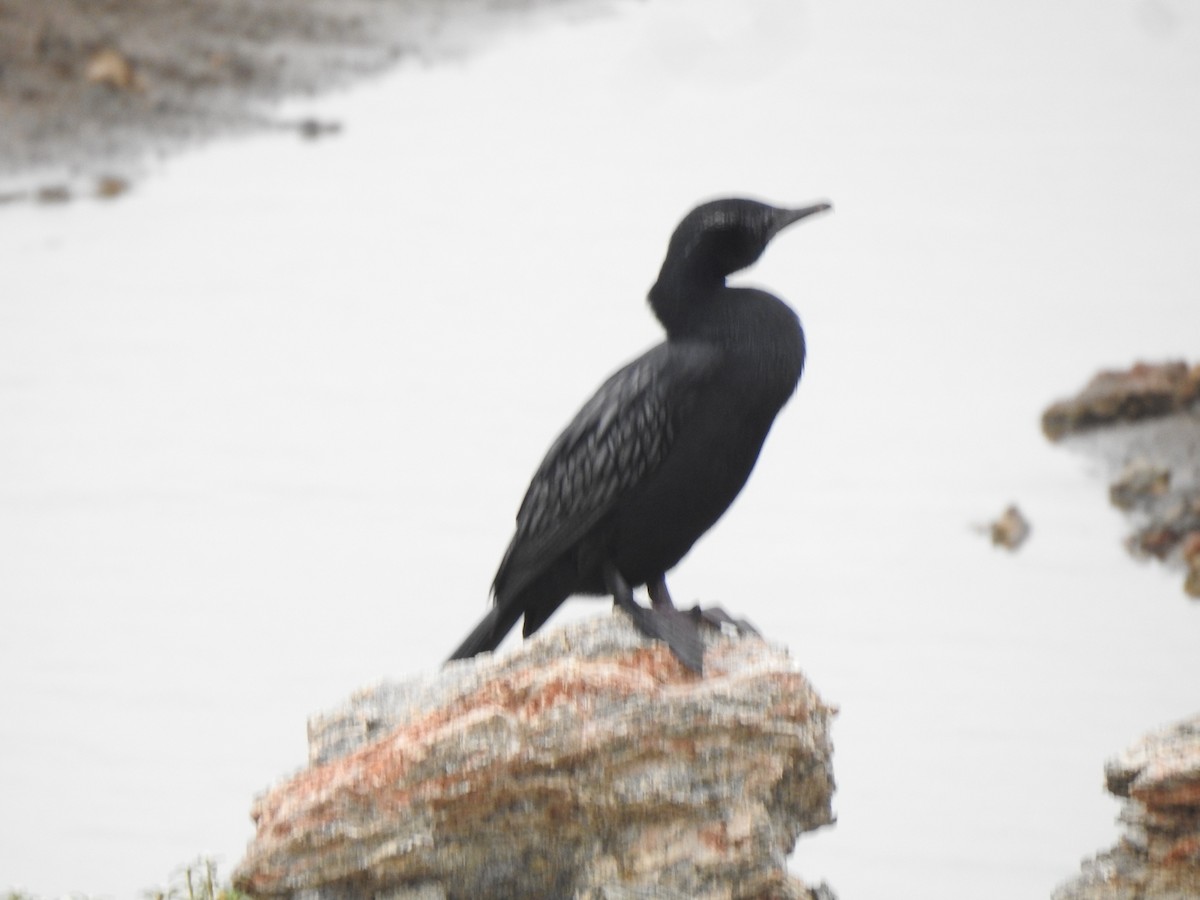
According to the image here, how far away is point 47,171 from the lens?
1059cm

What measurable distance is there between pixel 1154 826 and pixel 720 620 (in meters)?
1.32

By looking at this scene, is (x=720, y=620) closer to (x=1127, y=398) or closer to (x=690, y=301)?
(x=690, y=301)

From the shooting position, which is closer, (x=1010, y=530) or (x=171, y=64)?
(x=1010, y=530)

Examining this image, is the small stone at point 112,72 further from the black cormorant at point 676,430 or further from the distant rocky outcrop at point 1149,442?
the black cormorant at point 676,430

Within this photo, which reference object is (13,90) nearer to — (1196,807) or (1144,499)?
(1144,499)

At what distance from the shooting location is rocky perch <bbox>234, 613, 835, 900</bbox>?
4078 millimetres

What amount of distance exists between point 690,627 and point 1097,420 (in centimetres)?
478

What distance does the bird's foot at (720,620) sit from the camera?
4.69 meters

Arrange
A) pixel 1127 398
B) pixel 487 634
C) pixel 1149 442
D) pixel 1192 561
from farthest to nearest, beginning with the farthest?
pixel 1127 398 → pixel 1149 442 → pixel 1192 561 → pixel 487 634

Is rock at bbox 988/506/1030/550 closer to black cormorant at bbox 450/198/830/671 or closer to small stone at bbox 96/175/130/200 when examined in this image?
black cormorant at bbox 450/198/830/671

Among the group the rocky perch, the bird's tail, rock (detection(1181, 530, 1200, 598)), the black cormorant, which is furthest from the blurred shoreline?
the rocky perch

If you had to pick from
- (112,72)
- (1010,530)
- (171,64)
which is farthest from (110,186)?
(1010,530)

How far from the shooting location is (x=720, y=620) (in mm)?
4742

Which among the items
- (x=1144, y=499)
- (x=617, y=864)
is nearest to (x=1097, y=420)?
(x=1144, y=499)
